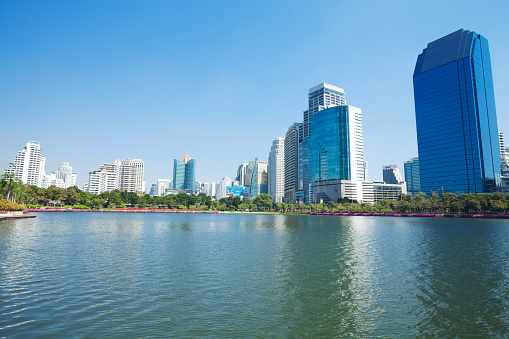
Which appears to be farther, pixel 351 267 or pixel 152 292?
pixel 351 267

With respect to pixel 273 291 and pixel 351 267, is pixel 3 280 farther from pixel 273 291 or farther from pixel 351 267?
pixel 351 267

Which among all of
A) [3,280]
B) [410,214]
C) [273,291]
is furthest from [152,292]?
[410,214]

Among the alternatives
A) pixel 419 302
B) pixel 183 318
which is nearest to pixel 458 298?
pixel 419 302

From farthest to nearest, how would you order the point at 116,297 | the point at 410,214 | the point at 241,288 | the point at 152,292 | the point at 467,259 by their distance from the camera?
the point at 410,214 < the point at 467,259 < the point at 241,288 < the point at 152,292 < the point at 116,297

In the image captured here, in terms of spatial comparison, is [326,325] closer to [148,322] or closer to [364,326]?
[364,326]

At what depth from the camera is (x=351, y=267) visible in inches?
1344

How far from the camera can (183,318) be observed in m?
18.3

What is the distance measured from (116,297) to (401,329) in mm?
A: 19739

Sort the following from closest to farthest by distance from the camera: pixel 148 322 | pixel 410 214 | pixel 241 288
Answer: pixel 148 322 → pixel 241 288 → pixel 410 214

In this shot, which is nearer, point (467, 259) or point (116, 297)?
point (116, 297)

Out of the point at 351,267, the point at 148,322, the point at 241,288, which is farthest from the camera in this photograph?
the point at 351,267

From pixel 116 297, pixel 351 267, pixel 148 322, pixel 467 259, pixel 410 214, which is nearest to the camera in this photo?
pixel 148 322

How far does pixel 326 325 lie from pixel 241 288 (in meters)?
9.02

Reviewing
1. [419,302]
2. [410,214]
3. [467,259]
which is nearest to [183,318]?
[419,302]
